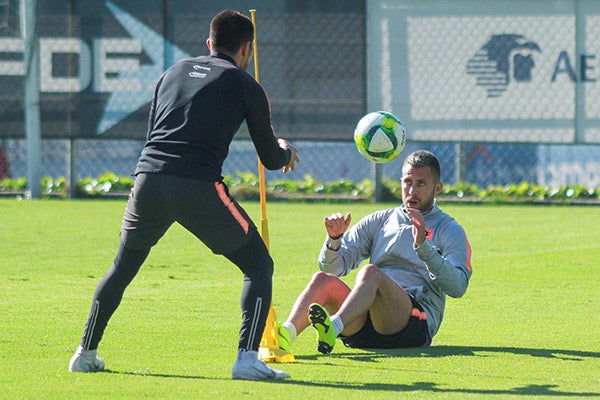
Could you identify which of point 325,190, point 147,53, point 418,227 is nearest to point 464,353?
point 418,227

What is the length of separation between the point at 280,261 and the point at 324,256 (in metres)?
4.71

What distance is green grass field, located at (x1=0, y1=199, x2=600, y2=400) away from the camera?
654 centimetres

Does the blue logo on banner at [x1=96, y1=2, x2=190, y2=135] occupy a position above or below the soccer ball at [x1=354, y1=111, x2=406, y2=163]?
above

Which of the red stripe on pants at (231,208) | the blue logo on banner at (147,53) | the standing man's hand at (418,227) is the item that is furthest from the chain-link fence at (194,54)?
the red stripe on pants at (231,208)

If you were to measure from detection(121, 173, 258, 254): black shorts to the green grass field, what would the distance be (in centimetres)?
74

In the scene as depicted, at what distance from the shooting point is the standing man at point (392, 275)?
7.61m

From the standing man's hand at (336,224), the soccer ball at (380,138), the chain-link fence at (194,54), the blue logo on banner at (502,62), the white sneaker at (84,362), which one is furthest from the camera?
the chain-link fence at (194,54)

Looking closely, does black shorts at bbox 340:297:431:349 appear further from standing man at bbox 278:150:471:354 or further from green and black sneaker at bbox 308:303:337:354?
green and black sneaker at bbox 308:303:337:354

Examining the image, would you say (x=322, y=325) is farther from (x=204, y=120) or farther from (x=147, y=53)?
(x=147, y=53)

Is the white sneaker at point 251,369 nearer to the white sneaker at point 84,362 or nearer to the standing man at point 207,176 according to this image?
the standing man at point 207,176

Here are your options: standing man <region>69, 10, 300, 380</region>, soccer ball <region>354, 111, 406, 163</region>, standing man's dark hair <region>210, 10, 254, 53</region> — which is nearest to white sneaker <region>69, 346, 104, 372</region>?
standing man <region>69, 10, 300, 380</region>

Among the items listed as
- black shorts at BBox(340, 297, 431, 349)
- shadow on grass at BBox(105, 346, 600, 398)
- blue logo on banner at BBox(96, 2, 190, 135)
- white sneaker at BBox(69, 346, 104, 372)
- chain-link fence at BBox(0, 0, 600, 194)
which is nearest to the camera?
shadow on grass at BBox(105, 346, 600, 398)

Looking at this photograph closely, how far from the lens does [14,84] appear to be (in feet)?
66.0

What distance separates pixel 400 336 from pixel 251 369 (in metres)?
1.45
